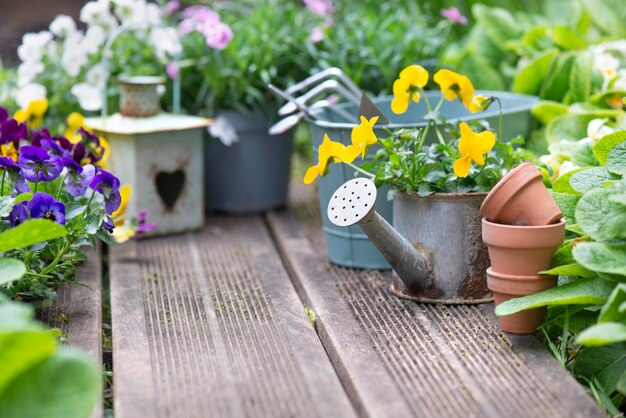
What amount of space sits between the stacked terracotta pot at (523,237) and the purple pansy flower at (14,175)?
0.97m

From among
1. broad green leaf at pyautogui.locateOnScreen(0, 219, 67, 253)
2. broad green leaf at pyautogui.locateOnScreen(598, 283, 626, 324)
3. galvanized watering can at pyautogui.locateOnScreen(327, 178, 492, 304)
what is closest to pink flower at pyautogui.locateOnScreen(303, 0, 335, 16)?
galvanized watering can at pyautogui.locateOnScreen(327, 178, 492, 304)

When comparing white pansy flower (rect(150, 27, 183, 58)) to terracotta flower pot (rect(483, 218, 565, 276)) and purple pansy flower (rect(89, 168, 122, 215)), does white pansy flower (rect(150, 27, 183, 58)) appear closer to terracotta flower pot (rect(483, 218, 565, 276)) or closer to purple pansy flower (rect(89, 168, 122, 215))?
purple pansy flower (rect(89, 168, 122, 215))

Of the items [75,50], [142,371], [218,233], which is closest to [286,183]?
[218,233]

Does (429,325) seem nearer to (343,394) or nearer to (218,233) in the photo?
(343,394)

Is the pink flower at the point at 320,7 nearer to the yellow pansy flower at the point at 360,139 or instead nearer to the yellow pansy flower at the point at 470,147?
the yellow pansy flower at the point at 360,139

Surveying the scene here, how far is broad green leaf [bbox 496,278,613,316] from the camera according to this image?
1654 mm

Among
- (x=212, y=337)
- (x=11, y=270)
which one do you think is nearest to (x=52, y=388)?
(x=11, y=270)

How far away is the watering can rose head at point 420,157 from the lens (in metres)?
1.96

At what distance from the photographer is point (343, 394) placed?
5.14ft

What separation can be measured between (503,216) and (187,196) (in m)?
1.22

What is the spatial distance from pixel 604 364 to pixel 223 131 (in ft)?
5.06

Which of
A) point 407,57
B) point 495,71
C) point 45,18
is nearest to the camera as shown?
point 407,57

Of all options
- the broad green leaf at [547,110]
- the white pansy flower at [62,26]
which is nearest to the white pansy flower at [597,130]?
the broad green leaf at [547,110]

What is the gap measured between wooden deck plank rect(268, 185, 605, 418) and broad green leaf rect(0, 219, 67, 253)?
58 centimetres
